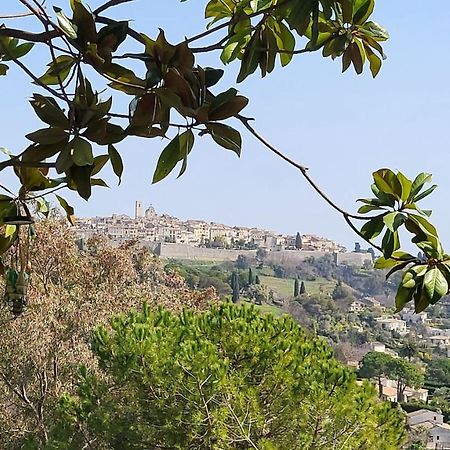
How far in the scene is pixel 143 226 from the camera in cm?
3269

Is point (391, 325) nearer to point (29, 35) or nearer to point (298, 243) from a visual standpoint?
point (298, 243)

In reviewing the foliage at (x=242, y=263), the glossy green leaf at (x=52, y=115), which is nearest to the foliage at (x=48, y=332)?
the glossy green leaf at (x=52, y=115)

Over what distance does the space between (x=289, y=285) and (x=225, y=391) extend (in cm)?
2973

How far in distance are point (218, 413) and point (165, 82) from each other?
4402 mm

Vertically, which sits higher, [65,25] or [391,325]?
[65,25]

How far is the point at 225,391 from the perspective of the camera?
187 inches

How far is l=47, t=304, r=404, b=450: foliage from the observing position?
15.6 feet

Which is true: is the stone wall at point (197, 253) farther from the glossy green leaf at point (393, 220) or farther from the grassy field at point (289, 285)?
the glossy green leaf at point (393, 220)

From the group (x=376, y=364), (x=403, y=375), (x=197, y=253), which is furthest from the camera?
(x=197, y=253)

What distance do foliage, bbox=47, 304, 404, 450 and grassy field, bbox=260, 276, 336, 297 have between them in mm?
24943

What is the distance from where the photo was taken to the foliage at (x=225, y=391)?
4750 millimetres

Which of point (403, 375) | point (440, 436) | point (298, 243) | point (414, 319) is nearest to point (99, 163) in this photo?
point (440, 436)

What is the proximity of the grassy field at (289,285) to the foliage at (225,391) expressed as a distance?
81.8 feet

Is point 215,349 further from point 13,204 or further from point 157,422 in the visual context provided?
point 13,204
